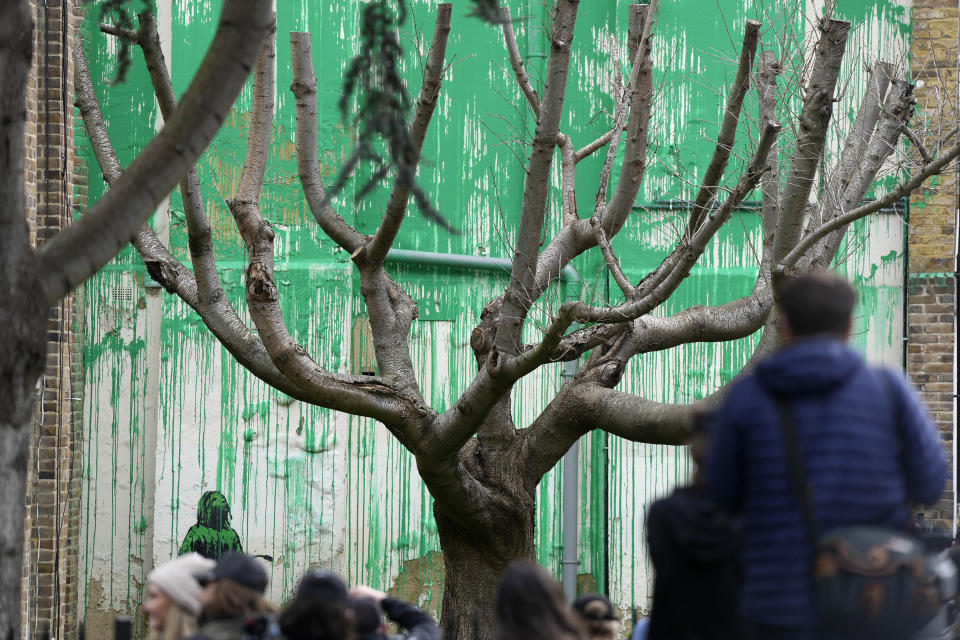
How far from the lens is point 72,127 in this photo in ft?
32.1

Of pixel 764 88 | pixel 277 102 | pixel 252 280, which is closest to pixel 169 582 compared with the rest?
pixel 252 280

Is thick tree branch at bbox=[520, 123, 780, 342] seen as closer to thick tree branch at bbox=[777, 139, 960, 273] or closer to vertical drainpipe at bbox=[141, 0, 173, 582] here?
thick tree branch at bbox=[777, 139, 960, 273]

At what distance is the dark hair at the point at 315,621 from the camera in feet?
12.3

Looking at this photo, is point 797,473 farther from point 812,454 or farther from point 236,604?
point 236,604

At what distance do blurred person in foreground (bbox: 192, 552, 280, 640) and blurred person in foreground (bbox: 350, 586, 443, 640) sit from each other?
1.02ft

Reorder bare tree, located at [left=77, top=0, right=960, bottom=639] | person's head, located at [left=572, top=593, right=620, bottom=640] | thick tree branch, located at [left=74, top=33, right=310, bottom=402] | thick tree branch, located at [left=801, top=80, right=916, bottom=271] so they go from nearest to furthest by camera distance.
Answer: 1. person's head, located at [left=572, top=593, right=620, bottom=640]
2. bare tree, located at [left=77, top=0, right=960, bottom=639]
3. thick tree branch, located at [left=74, top=33, right=310, bottom=402]
4. thick tree branch, located at [left=801, top=80, right=916, bottom=271]

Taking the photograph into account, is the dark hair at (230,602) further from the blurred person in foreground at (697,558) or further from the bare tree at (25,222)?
the blurred person in foreground at (697,558)

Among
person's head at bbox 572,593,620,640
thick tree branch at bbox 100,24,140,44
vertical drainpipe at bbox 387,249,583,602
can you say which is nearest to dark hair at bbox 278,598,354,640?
person's head at bbox 572,593,620,640

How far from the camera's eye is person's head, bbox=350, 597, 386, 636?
4.11 metres

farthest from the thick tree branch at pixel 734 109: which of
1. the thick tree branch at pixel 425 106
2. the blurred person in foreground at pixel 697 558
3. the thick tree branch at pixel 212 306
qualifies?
the blurred person in foreground at pixel 697 558

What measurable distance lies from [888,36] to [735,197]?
566 cm

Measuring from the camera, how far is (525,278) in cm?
710

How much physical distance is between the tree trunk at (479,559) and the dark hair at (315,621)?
398 cm

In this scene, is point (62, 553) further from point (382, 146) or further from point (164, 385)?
point (382, 146)
